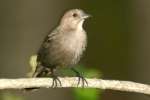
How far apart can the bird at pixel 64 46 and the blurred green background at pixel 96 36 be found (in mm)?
1685

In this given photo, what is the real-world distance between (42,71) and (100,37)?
2415 mm

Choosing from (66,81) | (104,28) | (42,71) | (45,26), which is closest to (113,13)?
(104,28)

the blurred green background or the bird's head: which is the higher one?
the bird's head

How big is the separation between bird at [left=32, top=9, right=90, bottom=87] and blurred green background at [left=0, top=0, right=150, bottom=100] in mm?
1685

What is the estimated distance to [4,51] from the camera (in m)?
6.63

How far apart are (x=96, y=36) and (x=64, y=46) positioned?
2.45 m

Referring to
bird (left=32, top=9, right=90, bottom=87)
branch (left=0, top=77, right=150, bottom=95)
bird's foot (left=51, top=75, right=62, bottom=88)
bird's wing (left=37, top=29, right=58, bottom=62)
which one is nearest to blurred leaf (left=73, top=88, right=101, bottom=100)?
branch (left=0, top=77, right=150, bottom=95)

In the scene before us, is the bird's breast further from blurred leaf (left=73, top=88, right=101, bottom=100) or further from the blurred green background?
the blurred green background

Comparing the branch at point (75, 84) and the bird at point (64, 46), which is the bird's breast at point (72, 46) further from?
the branch at point (75, 84)

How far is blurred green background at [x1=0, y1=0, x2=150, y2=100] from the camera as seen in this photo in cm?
664

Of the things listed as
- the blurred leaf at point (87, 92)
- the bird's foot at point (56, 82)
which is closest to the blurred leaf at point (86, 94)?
the blurred leaf at point (87, 92)

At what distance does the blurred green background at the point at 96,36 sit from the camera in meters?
6.64

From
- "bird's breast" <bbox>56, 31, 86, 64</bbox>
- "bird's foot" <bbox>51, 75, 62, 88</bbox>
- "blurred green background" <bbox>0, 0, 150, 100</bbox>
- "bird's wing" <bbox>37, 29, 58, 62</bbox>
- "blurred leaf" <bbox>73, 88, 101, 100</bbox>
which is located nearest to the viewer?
"blurred leaf" <bbox>73, 88, 101, 100</bbox>

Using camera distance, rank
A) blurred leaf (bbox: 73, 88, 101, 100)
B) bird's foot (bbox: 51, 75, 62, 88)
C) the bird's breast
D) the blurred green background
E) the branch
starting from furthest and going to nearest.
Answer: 1. the blurred green background
2. the bird's breast
3. bird's foot (bbox: 51, 75, 62, 88)
4. the branch
5. blurred leaf (bbox: 73, 88, 101, 100)
